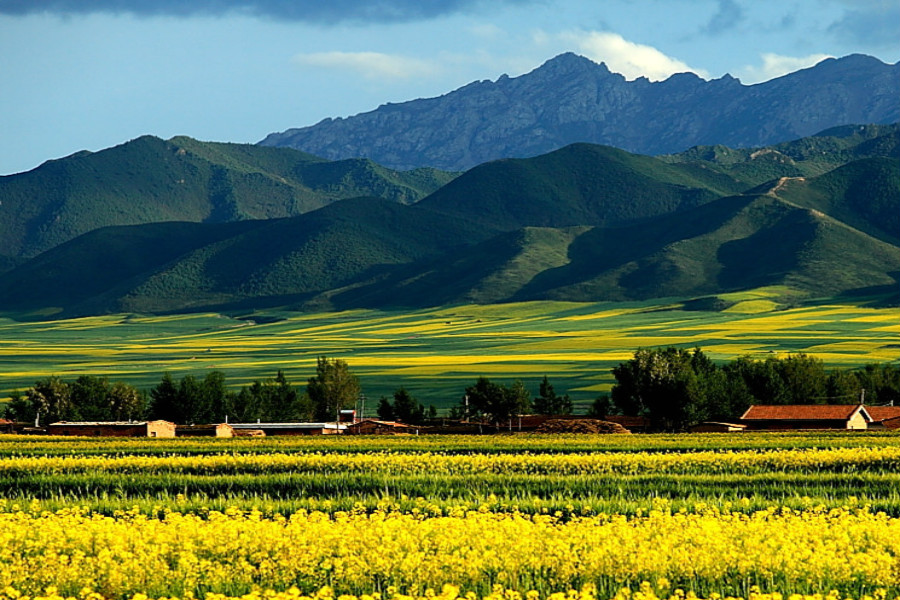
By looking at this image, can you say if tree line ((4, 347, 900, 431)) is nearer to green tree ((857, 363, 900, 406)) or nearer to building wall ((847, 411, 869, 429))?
green tree ((857, 363, 900, 406))

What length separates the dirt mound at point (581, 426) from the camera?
10926 cm

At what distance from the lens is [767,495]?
41656 mm

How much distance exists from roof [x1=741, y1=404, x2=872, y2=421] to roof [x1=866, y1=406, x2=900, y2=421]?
308cm

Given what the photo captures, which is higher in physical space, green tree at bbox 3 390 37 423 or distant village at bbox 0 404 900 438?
green tree at bbox 3 390 37 423

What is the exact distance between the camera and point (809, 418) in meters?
117

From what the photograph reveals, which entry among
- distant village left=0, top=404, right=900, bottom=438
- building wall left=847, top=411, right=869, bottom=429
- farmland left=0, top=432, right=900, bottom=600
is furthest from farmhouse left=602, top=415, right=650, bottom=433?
farmland left=0, top=432, right=900, bottom=600

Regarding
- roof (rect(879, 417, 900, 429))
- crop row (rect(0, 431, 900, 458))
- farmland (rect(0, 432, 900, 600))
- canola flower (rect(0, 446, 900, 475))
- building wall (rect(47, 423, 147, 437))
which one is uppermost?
farmland (rect(0, 432, 900, 600))

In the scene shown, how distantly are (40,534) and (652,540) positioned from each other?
1263 cm

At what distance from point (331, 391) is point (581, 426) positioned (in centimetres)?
4351

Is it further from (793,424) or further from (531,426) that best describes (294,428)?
(793,424)

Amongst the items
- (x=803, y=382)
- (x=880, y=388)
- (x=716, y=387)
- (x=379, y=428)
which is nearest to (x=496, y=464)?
(x=379, y=428)

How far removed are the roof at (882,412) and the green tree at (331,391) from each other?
54390 mm

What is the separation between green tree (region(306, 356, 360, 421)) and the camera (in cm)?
14650

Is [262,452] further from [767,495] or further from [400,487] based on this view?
[767,495]
